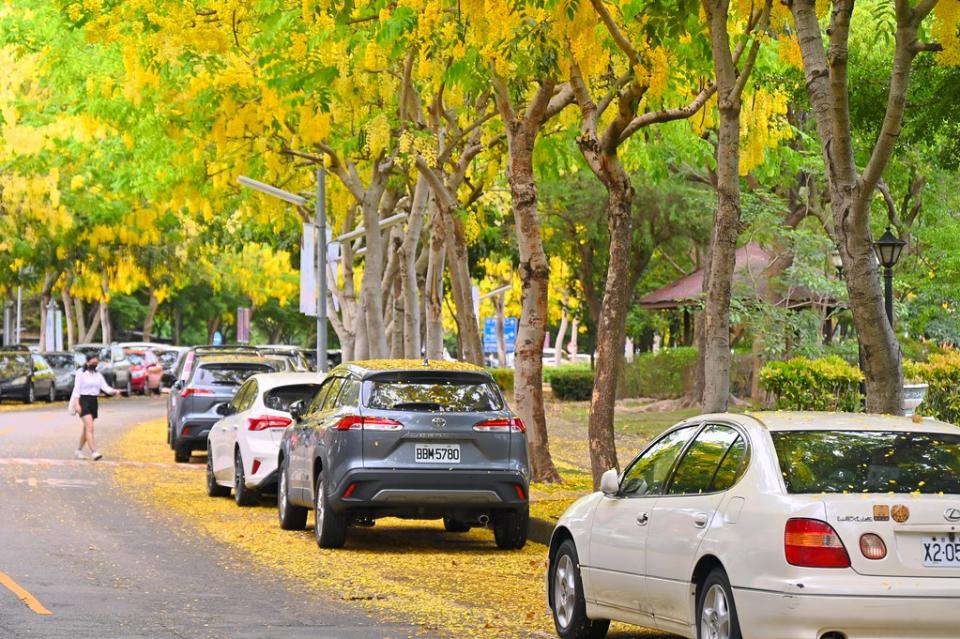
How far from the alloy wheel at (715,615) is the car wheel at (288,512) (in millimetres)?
9191

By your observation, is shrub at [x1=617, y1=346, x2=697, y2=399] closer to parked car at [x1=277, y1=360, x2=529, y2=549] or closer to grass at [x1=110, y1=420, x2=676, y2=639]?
grass at [x1=110, y1=420, x2=676, y2=639]

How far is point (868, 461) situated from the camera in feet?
28.6

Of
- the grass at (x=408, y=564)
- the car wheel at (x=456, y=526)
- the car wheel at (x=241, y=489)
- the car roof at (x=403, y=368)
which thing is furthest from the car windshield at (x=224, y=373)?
the car roof at (x=403, y=368)

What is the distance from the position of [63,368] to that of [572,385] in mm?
16331

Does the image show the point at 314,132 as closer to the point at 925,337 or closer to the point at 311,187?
the point at 311,187

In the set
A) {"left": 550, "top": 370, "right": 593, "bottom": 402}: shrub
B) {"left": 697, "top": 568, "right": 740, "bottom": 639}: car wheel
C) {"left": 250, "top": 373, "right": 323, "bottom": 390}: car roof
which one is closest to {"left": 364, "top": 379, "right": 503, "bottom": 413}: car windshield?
{"left": 250, "top": 373, "right": 323, "bottom": 390}: car roof

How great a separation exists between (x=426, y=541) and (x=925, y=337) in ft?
97.7

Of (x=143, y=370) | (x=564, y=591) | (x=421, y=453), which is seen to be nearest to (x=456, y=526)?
(x=421, y=453)

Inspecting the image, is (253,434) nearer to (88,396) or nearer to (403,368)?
(403,368)

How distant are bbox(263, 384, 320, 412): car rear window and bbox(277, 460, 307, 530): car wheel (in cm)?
265

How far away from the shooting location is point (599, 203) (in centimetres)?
4697

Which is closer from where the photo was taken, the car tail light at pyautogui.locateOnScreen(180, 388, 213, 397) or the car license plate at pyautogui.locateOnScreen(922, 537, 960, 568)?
the car license plate at pyautogui.locateOnScreen(922, 537, 960, 568)

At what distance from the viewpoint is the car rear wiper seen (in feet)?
51.7

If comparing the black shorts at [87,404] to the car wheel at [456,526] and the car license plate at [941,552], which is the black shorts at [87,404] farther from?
the car license plate at [941,552]
